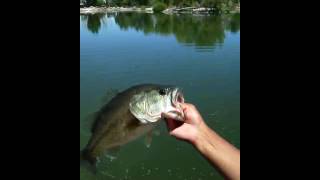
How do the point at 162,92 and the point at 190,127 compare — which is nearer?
the point at 190,127

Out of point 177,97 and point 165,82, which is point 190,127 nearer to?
point 177,97

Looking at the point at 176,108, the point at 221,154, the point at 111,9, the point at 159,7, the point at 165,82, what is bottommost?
the point at 165,82

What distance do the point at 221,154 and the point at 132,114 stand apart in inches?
30.8

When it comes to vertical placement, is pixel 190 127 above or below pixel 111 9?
below

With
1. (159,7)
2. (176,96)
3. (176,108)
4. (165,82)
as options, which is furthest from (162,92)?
(159,7)

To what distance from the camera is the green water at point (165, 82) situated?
25.7 ft

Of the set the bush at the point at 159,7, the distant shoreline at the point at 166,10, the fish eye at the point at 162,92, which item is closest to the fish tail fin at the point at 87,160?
the fish eye at the point at 162,92

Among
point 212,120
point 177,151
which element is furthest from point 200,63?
point 177,151

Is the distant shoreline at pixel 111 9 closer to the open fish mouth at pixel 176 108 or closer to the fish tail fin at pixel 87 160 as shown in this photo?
the fish tail fin at pixel 87 160

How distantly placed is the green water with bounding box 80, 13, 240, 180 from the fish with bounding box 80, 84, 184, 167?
0.11 metres

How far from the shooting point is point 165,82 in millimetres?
13523

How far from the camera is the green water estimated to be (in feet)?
25.7
